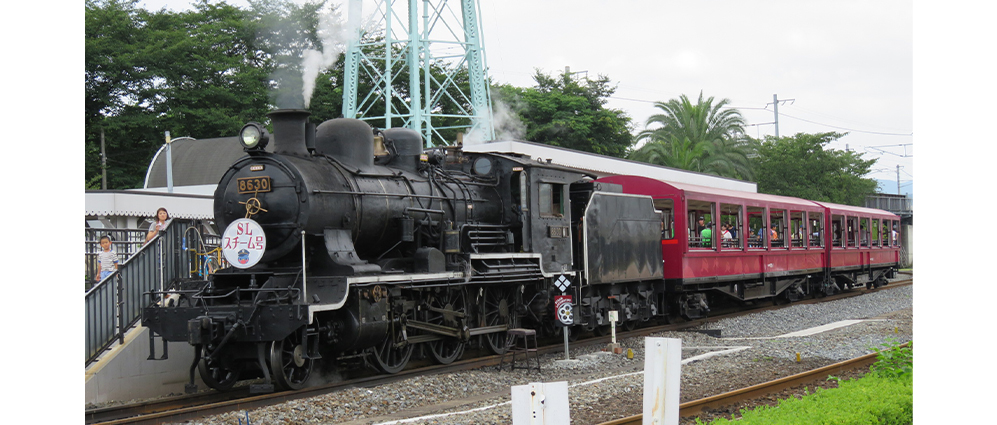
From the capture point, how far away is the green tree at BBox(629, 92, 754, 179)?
44.9 m

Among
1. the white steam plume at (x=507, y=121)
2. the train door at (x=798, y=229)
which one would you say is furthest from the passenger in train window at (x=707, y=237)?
the white steam plume at (x=507, y=121)

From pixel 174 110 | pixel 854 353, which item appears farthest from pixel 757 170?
pixel 854 353

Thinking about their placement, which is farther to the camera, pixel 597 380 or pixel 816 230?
pixel 816 230

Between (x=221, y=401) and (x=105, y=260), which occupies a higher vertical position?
(x=105, y=260)

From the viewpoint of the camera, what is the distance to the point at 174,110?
32.3m

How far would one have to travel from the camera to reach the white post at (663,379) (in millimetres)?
5657

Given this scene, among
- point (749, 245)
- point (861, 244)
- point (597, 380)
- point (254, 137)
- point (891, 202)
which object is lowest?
point (597, 380)

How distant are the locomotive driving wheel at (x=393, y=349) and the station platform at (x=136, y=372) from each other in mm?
2430

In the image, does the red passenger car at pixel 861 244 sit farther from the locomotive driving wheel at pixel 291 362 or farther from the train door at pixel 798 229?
the locomotive driving wheel at pixel 291 362

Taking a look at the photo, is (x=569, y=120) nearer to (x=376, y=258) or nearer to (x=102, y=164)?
(x=102, y=164)

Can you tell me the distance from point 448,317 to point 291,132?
324 cm

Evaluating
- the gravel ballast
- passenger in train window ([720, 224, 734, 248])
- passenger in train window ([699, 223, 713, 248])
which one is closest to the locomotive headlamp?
the gravel ballast

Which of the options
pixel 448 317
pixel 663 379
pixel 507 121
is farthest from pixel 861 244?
pixel 507 121

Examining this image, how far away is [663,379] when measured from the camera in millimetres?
5688
